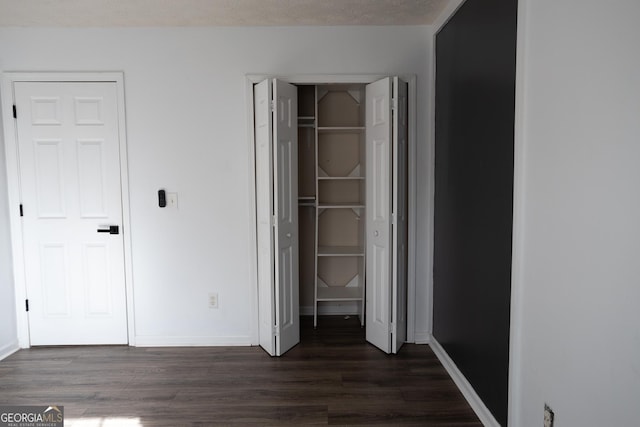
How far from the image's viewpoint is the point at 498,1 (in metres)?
2.10

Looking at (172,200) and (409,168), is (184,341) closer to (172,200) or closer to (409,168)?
(172,200)

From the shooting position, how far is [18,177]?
11.1 ft

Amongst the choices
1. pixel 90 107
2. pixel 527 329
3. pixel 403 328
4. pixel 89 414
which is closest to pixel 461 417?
pixel 527 329

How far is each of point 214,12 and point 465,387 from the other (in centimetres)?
323

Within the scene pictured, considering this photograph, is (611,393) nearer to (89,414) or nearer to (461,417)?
(461,417)

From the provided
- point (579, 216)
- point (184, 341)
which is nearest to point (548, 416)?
point (579, 216)

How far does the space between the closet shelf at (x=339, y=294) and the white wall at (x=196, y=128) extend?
2.34 feet

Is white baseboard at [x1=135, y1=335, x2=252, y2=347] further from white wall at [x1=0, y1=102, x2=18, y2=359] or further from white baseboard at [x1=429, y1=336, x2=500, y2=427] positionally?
white baseboard at [x1=429, y1=336, x2=500, y2=427]

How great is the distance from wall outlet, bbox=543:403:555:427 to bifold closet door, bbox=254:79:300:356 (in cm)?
200

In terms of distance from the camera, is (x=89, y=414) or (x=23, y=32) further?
(x=23, y=32)

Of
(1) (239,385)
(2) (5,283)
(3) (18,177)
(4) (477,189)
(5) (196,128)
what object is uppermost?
(5) (196,128)

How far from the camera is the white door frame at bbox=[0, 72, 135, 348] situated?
3.32 m

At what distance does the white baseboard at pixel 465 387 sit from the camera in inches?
89.4

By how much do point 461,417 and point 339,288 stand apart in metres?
1.98
